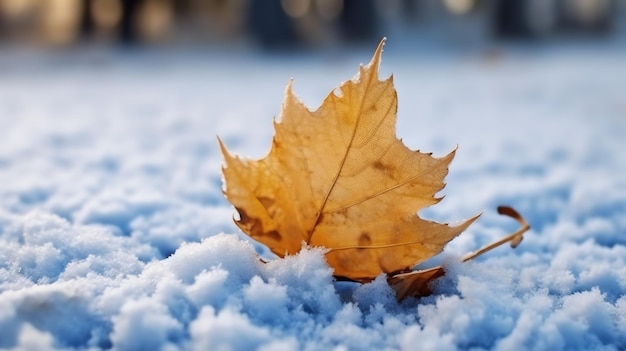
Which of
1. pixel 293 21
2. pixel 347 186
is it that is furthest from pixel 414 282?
pixel 293 21

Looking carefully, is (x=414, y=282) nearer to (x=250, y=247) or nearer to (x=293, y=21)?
(x=250, y=247)

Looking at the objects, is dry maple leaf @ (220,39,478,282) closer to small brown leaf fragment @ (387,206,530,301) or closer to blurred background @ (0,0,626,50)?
small brown leaf fragment @ (387,206,530,301)

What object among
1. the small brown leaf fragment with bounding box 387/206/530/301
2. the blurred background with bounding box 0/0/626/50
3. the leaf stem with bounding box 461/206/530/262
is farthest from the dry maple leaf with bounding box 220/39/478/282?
the blurred background with bounding box 0/0/626/50

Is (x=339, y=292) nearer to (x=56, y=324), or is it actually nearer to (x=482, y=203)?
(x=56, y=324)

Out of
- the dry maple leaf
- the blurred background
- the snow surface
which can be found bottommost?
the snow surface

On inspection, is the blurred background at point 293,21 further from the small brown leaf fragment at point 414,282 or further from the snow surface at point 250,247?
the small brown leaf fragment at point 414,282

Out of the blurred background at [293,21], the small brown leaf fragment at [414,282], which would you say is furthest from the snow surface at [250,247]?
the blurred background at [293,21]

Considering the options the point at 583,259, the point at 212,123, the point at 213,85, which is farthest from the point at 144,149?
the point at 213,85
